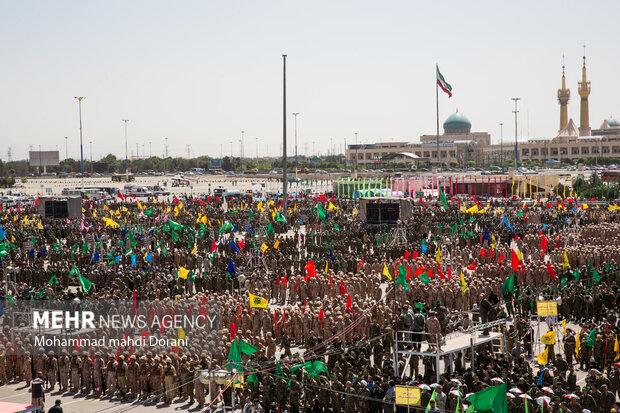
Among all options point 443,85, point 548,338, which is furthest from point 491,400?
point 443,85

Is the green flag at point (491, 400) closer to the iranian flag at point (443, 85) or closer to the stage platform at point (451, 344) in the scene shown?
the stage platform at point (451, 344)

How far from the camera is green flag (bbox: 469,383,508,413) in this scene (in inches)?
385

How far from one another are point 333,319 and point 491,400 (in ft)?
24.0

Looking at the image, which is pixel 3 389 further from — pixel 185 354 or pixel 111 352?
pixel 185 354

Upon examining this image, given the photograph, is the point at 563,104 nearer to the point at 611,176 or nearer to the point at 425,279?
the point at 611,176

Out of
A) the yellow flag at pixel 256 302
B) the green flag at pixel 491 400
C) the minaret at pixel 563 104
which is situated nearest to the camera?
the green flag at pixel 491 400

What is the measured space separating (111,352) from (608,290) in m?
12.2

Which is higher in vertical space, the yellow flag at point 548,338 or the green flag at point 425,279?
the green flag at point 425,279

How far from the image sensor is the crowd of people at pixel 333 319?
12.7 m

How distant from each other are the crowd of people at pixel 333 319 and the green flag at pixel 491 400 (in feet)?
3.66

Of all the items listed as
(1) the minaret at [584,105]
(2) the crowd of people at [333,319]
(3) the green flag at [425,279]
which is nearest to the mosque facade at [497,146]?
(1) the minaret at [584,105]

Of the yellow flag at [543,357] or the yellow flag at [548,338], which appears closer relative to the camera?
the yellow flag at [543,357]

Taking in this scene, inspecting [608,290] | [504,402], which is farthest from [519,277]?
[504,402]

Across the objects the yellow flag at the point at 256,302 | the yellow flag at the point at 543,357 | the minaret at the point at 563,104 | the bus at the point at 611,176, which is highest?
the minaret at the point at 563,104
